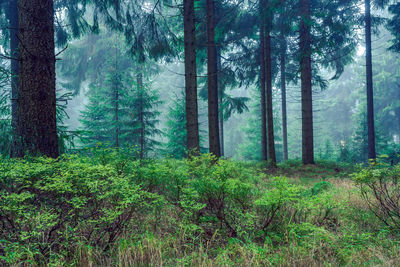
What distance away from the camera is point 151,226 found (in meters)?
3.00

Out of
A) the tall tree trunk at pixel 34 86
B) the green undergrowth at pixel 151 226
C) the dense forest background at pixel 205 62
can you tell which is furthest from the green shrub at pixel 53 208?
the dense forest background at pixel 205 62

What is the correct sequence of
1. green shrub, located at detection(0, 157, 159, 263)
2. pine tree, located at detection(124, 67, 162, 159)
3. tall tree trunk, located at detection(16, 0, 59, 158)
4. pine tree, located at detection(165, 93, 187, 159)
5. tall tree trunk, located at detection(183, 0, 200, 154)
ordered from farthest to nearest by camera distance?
1. pine tree, located at detection(165, 93, 187, 159)
2. pine tree, located at detection(124, 67, 162, 159)
3. tall tree trunk, located at detection(183, 0, 200, 154)
4. tall tree trunk, located at detection(16, 0, 59, 158)
5. green shrub, located at detection(0, 157, 159, 263)

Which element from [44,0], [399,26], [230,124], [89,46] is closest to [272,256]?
[44,0]

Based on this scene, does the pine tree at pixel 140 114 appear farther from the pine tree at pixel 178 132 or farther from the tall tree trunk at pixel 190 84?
the tall tree trunk at pixel 190 84

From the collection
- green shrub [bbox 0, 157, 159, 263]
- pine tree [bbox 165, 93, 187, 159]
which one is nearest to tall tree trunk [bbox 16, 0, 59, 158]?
green shrub [bbox 0, 157, 159, 263]

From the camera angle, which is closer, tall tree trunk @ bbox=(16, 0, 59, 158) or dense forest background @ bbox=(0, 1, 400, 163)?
tall tree trunk @ bbox=(16, 0, 59, 158)

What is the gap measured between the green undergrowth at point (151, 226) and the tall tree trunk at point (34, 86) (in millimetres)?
1110

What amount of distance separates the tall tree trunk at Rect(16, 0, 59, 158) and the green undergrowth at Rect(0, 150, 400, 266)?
1.11 m

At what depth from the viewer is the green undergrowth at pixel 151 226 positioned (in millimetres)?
2117

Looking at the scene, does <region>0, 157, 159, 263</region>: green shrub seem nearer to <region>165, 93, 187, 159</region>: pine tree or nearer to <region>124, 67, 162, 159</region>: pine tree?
<region>124, 67, 162, 159</region>: pine tree

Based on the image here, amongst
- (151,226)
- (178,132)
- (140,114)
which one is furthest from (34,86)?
(178,132)

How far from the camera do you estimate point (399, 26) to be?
10430 millimetres

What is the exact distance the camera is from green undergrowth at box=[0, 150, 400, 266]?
2117 mm

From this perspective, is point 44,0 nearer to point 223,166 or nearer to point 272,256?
point 223,166
